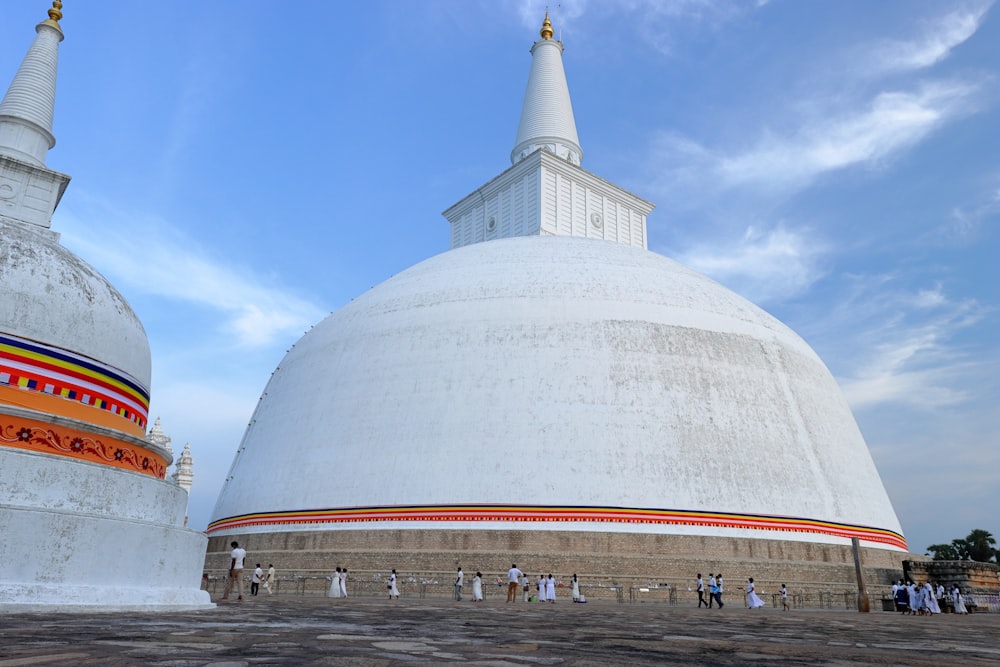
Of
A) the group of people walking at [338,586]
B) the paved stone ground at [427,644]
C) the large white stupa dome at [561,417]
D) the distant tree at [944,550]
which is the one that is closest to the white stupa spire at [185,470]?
the large white stupa dome at [561,417]

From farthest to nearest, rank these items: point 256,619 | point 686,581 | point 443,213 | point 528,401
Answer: point 443,213
point 528,401
point 686,581
point 256,619

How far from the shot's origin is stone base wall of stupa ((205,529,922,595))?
16.4m

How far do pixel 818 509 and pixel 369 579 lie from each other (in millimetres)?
11341

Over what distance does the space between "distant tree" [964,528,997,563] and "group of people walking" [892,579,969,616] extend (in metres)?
43.4

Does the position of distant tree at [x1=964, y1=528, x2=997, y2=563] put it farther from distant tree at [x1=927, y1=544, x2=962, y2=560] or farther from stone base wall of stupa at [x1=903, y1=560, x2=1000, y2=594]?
stone base wall of stupa at [x1=903, y1=560, x2=1000, y2=594]

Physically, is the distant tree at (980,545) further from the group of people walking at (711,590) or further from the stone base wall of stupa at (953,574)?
the group of people walking at (711,590)

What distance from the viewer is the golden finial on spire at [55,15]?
1439cm

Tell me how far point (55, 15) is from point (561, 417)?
13806 millimetres

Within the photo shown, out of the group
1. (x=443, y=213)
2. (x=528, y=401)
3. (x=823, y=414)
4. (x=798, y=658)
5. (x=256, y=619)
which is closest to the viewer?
(x=798, y=658)

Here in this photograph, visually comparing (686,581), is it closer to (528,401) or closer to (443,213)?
(528,401)

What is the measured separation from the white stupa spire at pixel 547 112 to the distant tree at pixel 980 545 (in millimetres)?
47188

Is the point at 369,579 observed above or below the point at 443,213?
below

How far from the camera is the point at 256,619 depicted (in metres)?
7.43

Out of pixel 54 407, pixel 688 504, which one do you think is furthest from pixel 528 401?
pixel 54 407
